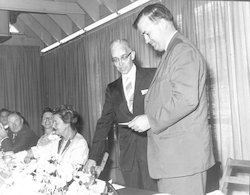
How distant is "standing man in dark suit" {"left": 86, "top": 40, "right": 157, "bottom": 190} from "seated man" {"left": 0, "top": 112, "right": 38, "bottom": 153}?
1.78 meters

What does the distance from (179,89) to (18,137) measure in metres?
3.50

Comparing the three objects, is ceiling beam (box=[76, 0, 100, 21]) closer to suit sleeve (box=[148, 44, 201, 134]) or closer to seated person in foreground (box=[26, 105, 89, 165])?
seated person in foreground (box=[26, 105, 89, 165])

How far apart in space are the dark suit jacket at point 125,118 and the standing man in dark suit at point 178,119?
3.07 ft

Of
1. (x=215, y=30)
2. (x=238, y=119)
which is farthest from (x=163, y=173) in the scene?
(x=215, y=30)

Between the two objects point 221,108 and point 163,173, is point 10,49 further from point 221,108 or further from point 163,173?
point 163,173

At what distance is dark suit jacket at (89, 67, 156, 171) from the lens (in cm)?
293

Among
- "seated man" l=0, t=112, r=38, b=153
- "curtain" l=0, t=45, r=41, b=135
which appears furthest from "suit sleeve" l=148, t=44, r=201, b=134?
"curtain" l=0, t=45, r=41, b=135

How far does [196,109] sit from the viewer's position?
1.86m

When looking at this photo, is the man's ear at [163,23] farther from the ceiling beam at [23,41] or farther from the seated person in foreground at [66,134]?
the ceiling beam at [23,41]

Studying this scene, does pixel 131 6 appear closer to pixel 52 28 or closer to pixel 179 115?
pixel 52 28

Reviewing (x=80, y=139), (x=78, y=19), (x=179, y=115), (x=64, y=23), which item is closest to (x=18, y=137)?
(x=80, y=139)

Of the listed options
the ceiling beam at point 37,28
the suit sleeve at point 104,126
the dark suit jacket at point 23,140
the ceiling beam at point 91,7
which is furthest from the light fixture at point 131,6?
the ceiling beam at point 37,28

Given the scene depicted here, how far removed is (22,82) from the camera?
1009cm

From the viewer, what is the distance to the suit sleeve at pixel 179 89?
1.73 meters
